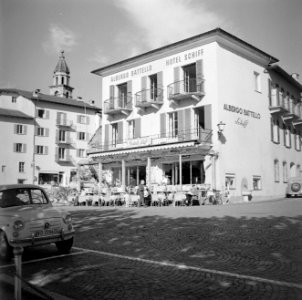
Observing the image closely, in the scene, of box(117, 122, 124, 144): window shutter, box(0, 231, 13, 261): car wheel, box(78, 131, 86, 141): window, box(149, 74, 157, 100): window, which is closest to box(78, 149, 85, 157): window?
box(78, 131, 86, 141): window

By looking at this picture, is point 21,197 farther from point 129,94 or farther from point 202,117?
point 129,94

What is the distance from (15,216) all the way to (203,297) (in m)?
4.03

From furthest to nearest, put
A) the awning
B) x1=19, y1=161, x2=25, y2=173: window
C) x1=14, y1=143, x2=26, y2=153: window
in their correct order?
1. x1=19, y1=161, x2=25, y2=173: window
2. x1=14, y1=143, x2=26, y2=153: window
3. the awning

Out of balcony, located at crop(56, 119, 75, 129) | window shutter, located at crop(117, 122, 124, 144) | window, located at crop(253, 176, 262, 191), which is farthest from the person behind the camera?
balcony, located at crop(56, 119, 75, 129)

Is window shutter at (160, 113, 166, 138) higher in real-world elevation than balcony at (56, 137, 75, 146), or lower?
lower

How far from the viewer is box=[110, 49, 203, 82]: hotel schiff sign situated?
2586 centimetres

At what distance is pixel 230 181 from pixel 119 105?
1100cm

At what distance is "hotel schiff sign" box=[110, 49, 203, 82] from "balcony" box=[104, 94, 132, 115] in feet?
5.43

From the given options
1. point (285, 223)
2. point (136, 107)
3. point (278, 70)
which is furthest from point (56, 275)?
point (278, 70)

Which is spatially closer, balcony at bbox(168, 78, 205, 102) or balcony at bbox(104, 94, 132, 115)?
balcony at bbox(168, 78, 205, 102)

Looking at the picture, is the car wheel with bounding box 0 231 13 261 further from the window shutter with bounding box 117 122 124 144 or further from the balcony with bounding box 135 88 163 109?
the window shutter with bounding box 117 122 124 144

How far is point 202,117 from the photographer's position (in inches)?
1024

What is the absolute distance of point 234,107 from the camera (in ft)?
84.5

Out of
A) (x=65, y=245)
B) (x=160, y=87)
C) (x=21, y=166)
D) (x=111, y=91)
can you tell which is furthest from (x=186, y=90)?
(x=21, y=166)
